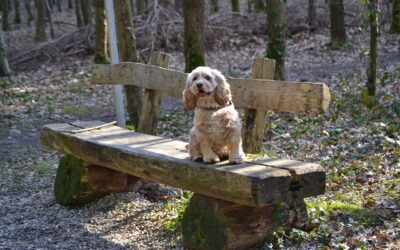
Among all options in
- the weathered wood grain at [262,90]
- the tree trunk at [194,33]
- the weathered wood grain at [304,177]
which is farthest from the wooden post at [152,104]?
the tree trunk at [194,33]

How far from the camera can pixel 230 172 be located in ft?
16.0

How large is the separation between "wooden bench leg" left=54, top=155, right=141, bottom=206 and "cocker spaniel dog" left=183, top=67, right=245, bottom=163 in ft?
8.73

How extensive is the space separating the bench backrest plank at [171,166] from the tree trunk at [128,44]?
3.01 metres

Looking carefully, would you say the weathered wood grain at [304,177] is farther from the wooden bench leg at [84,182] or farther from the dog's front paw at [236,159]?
the wooden bench leg at [84,182]

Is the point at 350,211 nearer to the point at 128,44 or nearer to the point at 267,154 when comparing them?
the point at 267,154

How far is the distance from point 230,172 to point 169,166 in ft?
2.83

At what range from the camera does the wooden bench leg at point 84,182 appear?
A: 743 cm

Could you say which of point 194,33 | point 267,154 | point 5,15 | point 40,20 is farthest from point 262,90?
point 5,15

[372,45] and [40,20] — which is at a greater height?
[40,20]

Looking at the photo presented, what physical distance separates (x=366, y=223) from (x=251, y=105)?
5.50 ft

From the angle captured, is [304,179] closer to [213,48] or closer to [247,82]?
[247,82]

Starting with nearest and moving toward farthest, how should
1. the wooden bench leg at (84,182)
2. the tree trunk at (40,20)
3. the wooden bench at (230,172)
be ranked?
the wooden bench at (230,172)
the wooden bench leg at (84,182)
the tree trunk at (40,20)

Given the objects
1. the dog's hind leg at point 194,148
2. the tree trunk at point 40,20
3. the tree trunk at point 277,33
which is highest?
the tree trunk at point 40,20

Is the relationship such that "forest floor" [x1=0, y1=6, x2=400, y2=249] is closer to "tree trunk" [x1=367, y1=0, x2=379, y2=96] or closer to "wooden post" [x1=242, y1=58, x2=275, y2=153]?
"tree trunk" [x1=367, y1=0, x2=379, y2=96]
